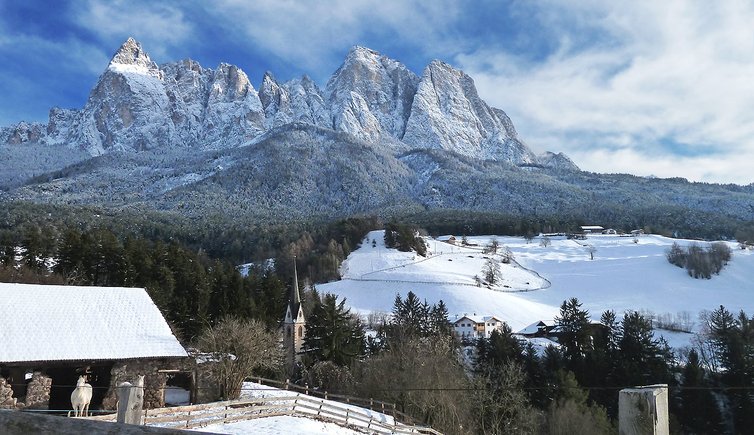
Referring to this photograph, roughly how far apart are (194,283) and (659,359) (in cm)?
4112

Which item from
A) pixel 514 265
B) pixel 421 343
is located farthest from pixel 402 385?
pixel 514 265

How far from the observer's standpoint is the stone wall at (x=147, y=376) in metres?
22.6

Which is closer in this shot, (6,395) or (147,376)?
(6,395)

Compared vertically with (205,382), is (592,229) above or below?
above

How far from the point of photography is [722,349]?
51.3m

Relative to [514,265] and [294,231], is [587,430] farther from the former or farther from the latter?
[294,231]

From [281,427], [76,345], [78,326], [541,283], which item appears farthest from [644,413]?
[541,283]

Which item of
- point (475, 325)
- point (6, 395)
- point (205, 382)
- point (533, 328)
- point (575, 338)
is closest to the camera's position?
point (6, 395)

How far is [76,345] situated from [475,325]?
59.3 meters

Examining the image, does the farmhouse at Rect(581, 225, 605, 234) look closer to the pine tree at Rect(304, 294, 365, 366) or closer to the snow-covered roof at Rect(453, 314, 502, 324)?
the snow-covered roof at Rect(453, 314, 502, 324)

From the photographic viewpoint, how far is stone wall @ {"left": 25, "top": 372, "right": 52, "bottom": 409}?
2103cm

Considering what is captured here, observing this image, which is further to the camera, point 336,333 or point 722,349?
point 722,349

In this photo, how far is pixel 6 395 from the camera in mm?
20547

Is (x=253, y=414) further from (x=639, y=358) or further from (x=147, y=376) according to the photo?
(x=639, y=358)
